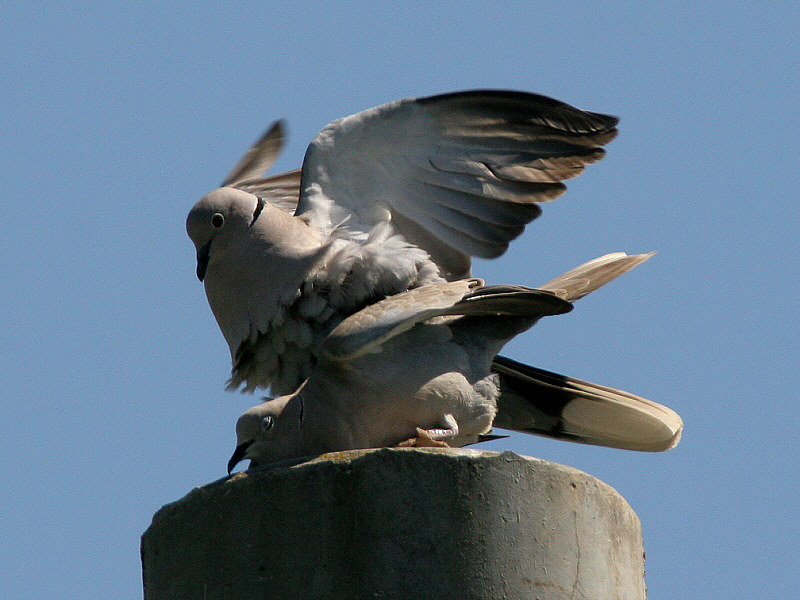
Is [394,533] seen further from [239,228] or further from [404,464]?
[239,228]

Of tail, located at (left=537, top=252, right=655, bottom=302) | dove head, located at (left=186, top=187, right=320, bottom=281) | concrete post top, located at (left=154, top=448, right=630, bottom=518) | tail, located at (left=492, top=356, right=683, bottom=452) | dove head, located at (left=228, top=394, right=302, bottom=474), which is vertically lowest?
tail, located at (left=492, top=356, right=683, bottom=452)

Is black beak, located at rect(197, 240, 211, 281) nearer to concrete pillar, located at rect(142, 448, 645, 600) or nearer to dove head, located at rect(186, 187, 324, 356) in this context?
dove head, located at rect(186, 187, 324, 356)

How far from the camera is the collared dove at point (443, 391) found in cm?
513

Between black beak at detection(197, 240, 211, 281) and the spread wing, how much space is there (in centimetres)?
52

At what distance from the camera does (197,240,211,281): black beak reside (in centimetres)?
593

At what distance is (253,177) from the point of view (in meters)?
7.85

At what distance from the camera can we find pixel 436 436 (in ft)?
17.2

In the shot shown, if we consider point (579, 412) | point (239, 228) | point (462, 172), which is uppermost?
point (462, 172)

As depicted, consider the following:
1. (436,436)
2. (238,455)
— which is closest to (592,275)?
(436,436)

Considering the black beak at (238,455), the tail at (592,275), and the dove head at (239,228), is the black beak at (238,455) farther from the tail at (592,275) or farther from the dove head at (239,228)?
the tail at (592,275)

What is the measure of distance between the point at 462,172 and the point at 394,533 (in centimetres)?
269

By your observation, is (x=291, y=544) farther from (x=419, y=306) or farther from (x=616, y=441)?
(x=616, y=441)

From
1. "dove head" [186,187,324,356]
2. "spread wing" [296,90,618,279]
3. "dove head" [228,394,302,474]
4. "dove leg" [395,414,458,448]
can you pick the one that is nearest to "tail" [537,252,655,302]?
"spread wing" [296,90,618,279]

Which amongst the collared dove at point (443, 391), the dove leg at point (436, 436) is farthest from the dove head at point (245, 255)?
the dove leg at point (436, 436)
